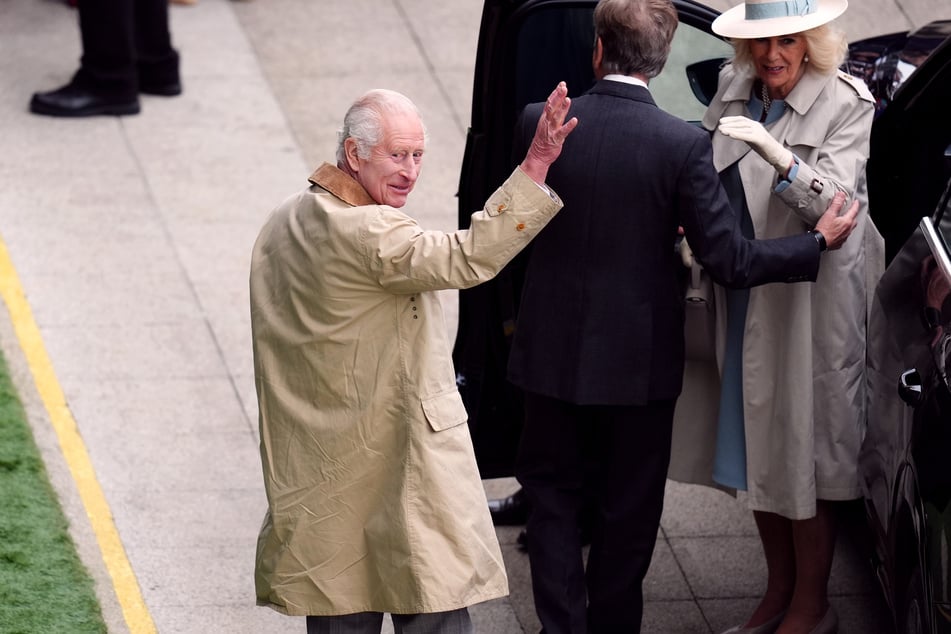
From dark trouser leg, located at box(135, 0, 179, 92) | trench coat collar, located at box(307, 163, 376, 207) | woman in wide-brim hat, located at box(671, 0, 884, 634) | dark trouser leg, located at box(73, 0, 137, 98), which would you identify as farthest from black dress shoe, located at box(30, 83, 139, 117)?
trench coat collar, located at box(307, 163, 376, 207)

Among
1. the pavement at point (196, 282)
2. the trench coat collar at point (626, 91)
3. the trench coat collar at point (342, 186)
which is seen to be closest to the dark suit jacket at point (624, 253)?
the trench coat collar at point (626, 91)

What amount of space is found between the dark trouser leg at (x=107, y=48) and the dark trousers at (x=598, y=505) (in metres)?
4.71

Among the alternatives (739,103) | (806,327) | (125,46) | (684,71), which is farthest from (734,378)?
(125,46)

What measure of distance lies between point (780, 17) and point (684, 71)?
0.49 metres

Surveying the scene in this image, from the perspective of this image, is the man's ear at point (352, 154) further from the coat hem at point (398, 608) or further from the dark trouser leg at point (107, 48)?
the dark trouser leg at point (107, 48)

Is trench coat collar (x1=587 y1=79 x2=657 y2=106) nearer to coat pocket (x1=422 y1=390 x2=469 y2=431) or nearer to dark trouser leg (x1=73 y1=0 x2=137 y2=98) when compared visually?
coat pocket (x1=422 y1=390 x2=469 y2=431)

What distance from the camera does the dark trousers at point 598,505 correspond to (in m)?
4.46

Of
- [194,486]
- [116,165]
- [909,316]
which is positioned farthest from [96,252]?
[909,316]

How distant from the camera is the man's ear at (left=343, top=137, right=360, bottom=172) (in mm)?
3779

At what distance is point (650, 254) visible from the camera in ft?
13.9

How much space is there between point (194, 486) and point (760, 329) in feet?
7.32

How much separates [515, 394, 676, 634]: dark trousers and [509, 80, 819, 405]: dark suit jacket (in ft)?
0.48

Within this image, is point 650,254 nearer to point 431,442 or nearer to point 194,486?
point 431,442

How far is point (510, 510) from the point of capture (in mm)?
5512
